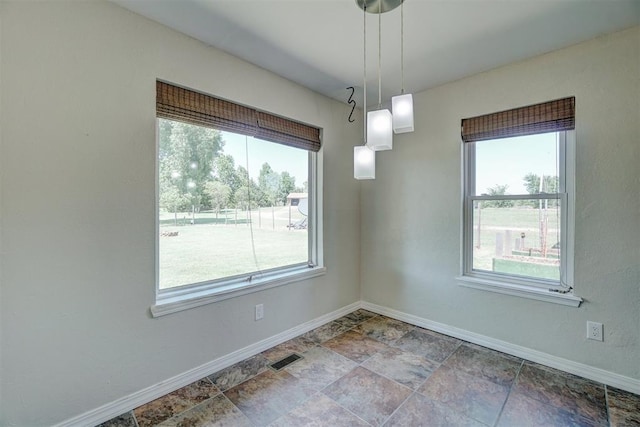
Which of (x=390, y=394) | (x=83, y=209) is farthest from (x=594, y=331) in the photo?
(x=83, y=209)

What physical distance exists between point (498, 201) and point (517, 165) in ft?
1.10

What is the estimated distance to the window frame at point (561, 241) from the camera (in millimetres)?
2145

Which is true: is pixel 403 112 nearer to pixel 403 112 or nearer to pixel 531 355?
pixel 403 112

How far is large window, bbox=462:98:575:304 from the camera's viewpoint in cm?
220

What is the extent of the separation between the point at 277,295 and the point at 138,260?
3.85 feet

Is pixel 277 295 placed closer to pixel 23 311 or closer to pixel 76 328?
pixel 76 328

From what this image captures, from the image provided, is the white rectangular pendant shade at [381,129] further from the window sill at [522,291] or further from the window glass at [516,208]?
the window sill at [522,291]

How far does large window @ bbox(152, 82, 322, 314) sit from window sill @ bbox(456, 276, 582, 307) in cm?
144

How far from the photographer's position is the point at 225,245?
2338mm

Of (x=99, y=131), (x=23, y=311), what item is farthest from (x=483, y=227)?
(x=23, y=311)

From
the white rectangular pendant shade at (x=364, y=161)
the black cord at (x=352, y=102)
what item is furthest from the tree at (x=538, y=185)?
the black cord at (x=352, y=102)

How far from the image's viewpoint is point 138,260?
69.9 inches

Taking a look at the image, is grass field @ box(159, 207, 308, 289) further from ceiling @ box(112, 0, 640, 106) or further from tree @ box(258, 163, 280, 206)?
ceiling @ box(112, 0, 640, 106)

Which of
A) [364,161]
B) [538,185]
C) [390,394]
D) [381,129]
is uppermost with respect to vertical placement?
[381,129]
